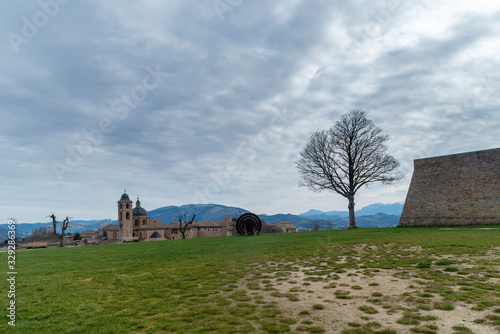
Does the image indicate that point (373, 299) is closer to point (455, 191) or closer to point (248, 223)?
point (248, 223)

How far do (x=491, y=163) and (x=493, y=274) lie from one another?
84.1 feet

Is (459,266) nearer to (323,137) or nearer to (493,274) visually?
(493,274)

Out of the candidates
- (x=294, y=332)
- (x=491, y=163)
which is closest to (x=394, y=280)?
(x=294, y=332)

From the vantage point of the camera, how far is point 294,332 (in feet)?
15.6

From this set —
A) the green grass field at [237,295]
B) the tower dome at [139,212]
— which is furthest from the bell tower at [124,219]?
the green grass field at [237,295]

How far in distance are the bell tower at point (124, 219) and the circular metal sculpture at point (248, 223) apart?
68.1 metres

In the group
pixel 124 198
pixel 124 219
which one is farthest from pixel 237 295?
pixel 124 198

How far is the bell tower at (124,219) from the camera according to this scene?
287 ft

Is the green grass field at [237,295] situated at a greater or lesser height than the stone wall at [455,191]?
lesser

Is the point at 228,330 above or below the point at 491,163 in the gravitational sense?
below

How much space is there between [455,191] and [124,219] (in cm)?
8615

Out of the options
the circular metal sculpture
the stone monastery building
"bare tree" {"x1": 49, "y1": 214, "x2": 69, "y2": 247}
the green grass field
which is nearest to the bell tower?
the stone monastery building

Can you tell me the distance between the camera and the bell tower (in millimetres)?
87375

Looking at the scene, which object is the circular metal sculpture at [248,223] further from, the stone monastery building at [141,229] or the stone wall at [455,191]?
the stone monastery building at [141,229]
